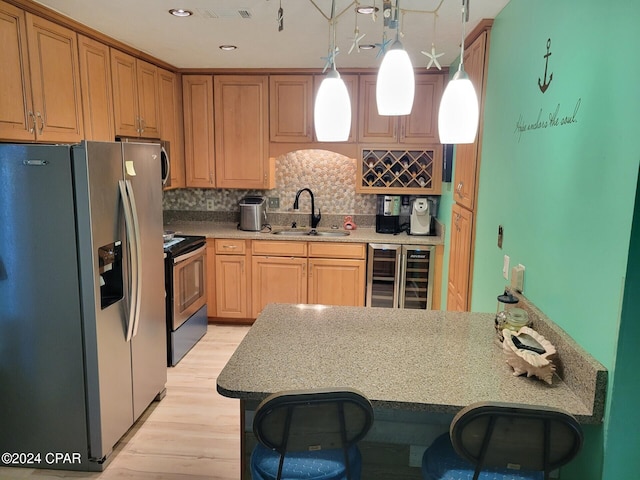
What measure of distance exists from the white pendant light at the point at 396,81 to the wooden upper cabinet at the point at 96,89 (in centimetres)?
227

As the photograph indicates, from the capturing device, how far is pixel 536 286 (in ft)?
6.19

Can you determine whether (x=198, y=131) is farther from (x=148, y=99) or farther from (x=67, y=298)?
(x=67, y=298)

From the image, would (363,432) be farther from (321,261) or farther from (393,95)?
(321,261)

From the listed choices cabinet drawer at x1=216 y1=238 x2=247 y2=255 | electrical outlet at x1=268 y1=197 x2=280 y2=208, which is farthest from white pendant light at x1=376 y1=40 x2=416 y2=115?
electrical outlet at x1=268 y1=197 x2=280 y2=208

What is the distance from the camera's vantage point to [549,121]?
5.86 feet

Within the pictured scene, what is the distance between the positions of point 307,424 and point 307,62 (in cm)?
332

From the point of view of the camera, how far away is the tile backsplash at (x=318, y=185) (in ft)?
15.3

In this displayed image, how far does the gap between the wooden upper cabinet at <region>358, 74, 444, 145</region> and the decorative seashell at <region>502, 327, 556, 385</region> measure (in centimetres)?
281

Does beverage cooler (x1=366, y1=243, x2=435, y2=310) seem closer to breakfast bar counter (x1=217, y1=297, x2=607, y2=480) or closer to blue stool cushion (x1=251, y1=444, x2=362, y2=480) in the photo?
breakfast bar counter (x1=217, y1=297, x2=607, y2=480)

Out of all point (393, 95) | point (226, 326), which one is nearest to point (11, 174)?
point (393, 95)

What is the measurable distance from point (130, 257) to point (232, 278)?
184 centimetres

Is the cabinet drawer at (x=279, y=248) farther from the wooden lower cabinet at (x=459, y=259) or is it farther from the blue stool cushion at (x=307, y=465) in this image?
the blue stool cushion at (x=307, y=465)

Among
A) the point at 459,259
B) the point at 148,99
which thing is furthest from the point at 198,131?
the point at 459,259

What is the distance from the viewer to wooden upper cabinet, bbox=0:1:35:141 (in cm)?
225
